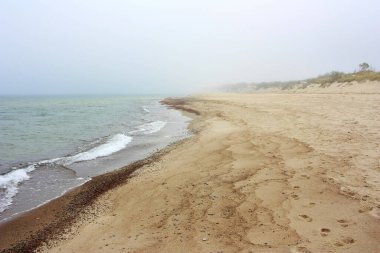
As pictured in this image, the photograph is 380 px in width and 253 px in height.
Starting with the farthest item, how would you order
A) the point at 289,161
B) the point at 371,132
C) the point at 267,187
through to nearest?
the point at 371,132
the point at 289,161
the point at 267,187

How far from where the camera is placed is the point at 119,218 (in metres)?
6.85

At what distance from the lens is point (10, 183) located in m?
10.8

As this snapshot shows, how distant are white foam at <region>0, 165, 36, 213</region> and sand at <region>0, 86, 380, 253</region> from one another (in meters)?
2.76

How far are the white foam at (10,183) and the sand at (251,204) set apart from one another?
9.06 ft

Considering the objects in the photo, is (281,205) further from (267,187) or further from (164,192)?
(164,192)

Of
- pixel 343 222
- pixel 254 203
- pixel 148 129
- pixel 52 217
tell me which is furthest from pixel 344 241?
pixel 148 129

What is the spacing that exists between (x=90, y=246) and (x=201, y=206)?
2230 millimetres

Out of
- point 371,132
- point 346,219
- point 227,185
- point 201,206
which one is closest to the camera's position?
point 346,219

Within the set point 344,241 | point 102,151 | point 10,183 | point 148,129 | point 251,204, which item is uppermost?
point 344,241

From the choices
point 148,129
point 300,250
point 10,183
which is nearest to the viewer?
point 300,250

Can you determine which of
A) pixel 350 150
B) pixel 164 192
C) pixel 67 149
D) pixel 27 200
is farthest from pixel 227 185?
pixel 67 149

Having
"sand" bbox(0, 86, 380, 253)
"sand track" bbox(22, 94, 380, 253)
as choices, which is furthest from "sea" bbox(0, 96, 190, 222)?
"sand track" bbox(22, 94, 380, 253)

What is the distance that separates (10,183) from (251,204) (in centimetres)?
860

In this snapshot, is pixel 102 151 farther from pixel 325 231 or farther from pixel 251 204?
pixel 325 231
